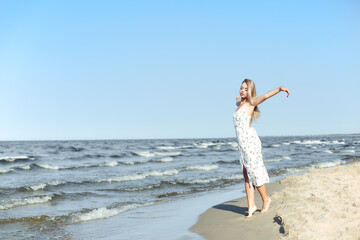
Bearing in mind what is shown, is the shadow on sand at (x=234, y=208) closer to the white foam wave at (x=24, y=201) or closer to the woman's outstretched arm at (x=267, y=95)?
the woman's outstretched arm at (x=267, y=95)

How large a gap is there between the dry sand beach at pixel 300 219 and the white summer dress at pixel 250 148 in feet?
1.87

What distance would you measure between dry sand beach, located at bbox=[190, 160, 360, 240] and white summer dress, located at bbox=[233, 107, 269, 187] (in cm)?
57

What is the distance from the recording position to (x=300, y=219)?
4.13 meters

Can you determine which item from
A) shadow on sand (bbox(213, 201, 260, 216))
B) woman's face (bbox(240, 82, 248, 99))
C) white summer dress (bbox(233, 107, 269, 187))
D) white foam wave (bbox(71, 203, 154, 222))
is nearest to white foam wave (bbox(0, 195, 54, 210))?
white foam wave (bbox(71, 203, 154, 222))

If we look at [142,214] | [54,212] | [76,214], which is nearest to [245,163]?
[142,214]

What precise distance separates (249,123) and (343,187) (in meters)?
2.14

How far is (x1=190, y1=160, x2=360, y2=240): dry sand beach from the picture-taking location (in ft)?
12.0

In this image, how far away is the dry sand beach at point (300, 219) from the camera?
12.0ft

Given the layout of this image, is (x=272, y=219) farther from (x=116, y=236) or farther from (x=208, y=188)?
(x=208, y=188)

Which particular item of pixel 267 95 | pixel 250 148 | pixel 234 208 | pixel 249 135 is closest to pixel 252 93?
pixel 267 95

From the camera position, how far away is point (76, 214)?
299 inches

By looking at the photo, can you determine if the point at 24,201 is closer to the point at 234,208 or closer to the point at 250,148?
the point at 234,208

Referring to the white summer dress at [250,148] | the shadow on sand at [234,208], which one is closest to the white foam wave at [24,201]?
the shadow on sand at [234,208]

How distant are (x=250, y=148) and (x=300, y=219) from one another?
1.25 m
